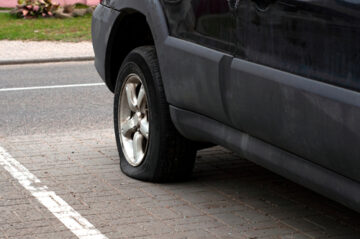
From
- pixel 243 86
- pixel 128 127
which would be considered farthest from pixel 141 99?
pixel 243 86

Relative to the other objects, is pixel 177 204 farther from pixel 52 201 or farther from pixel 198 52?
pixel 198 52

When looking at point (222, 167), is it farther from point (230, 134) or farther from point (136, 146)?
point (230, 134)

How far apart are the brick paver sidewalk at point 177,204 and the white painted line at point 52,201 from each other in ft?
0.14

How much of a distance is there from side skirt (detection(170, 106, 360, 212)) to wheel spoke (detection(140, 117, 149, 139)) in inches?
17.0

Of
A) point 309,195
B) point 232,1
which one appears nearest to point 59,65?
point 309,195

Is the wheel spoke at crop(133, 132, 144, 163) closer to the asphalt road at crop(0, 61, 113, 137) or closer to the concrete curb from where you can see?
the asphalt road at crop(0, 61, 113, 137)

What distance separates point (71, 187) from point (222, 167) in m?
1.16

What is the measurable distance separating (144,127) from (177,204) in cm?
64

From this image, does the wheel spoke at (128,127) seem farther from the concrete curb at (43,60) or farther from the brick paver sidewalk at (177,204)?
the concrete curb at (43,60)

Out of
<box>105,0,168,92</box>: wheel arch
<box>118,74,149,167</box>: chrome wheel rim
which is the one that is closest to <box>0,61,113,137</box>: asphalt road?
<box>105,0,168,92</box>: wheel arch

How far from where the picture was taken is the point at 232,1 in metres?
4.25

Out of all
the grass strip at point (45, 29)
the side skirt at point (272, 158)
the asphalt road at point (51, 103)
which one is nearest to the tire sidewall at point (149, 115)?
the side skirt at point (272, 158)

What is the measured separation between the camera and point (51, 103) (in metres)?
9.22

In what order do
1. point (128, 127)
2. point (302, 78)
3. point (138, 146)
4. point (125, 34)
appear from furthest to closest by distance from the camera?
point (125, 34), point (128, 127), point (138, 146), point (302, 78)
